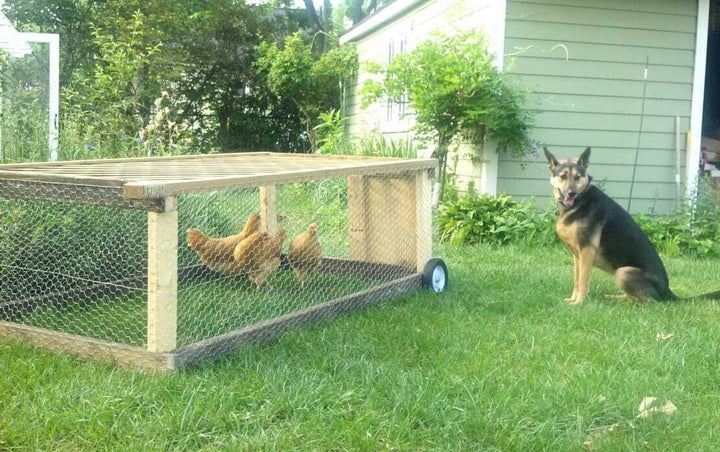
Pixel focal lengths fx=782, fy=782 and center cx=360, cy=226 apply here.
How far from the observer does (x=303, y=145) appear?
18109 mm

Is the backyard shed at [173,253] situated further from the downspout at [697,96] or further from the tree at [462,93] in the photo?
the downspout at [697,96]

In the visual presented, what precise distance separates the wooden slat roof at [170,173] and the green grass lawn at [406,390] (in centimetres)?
77

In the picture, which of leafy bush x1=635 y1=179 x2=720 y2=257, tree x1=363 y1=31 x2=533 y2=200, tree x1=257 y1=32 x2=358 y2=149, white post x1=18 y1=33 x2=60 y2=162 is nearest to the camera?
leafy bush x1=635 y1=179 x2=720 y2=257

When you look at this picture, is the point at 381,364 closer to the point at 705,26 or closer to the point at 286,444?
the point at 286,444

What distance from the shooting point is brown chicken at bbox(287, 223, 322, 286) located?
198 inches

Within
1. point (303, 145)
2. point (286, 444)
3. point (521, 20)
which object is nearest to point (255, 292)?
point (286, 444)

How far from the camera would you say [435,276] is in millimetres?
5285

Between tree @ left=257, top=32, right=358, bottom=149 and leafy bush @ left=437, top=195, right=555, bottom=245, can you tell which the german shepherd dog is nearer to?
leafy bush @ left=437, top=195, right=555, bottom=245

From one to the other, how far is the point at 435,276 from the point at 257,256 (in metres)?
1.30

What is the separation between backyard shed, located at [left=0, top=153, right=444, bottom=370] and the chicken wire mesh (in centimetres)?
1

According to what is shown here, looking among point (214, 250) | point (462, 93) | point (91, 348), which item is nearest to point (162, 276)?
point (91, 348)

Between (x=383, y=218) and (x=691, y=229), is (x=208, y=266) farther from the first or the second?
(x=691, y=229)

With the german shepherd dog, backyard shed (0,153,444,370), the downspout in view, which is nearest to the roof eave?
the downspout

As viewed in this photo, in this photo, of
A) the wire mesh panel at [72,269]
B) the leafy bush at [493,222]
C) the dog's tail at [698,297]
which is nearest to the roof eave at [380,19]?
the leafy bush at [493,222]
